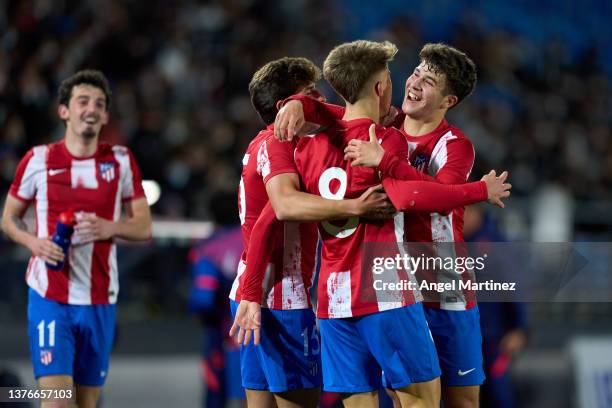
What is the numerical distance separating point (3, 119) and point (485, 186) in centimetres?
700

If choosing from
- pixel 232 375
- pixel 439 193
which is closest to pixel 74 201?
pixel 439 193

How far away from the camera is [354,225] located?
398 cm

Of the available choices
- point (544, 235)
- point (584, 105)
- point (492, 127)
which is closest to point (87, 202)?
point (544, 235)

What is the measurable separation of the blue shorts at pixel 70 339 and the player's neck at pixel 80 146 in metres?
0.82

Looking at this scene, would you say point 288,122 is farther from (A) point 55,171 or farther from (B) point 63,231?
(A) point 55,171

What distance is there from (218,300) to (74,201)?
2165mm

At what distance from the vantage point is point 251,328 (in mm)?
4219

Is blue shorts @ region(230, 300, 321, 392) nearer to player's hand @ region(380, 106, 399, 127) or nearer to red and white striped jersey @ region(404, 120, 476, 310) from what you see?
red and white striped jersey @ region(404, 120, 476, 310)

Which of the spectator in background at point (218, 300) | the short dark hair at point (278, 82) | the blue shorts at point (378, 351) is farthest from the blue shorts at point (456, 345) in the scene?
the spectator in background at point (218, 300)

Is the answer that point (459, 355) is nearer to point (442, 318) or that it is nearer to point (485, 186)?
point (442, 318)

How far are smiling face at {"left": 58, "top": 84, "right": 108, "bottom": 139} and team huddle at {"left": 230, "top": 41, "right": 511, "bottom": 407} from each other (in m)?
1.37

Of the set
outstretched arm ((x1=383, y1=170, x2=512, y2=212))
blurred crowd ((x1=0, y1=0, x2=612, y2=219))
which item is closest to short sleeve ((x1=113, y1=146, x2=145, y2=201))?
outstretched arm ((x1=383, y1=170, x2=512, y2=212))

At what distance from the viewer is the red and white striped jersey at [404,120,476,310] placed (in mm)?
4258

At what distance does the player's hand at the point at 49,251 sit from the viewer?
5.25m
